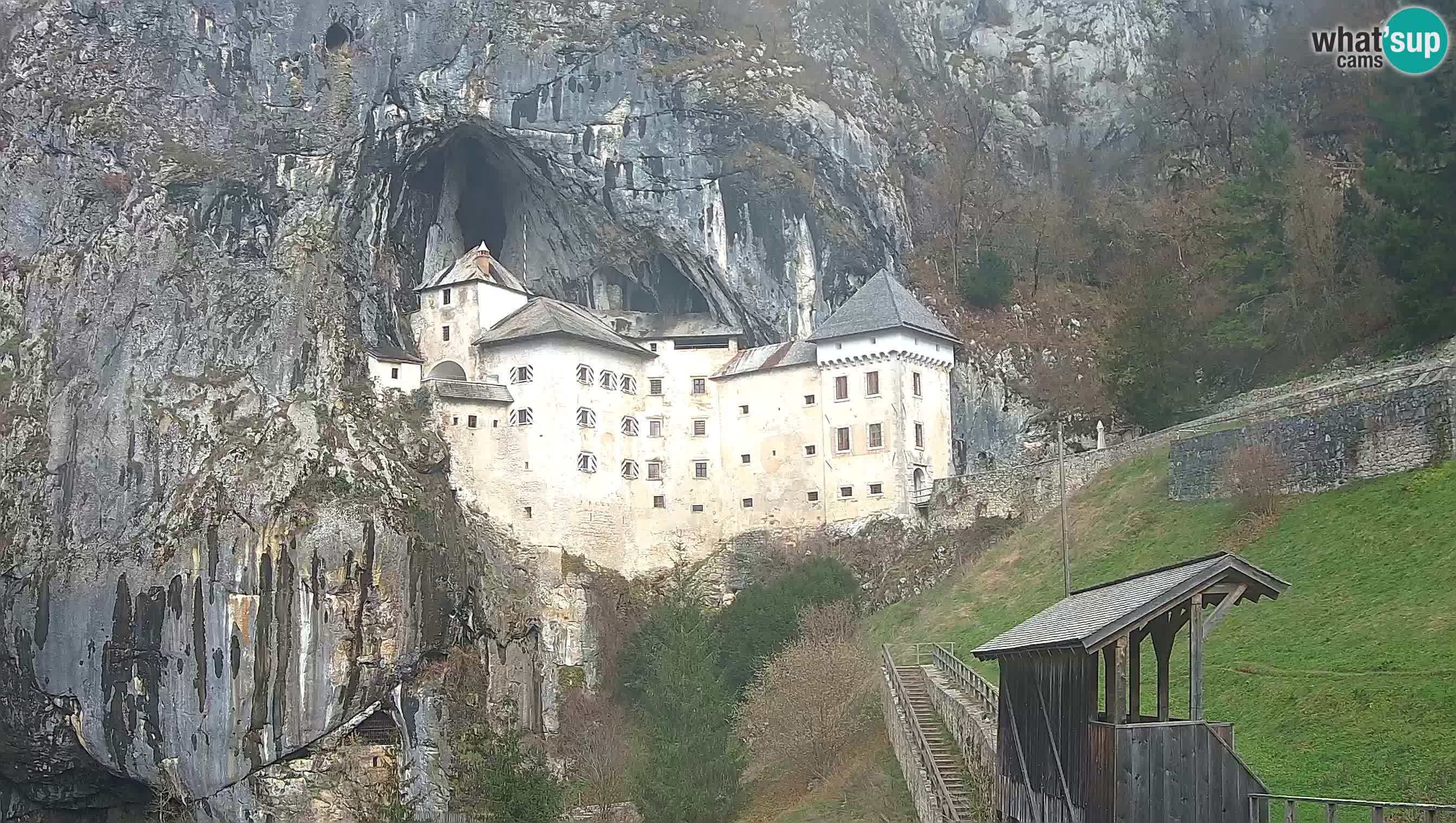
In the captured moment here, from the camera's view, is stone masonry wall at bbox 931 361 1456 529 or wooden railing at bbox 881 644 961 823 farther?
stone masonry wall at bbox 931 361 1456 529

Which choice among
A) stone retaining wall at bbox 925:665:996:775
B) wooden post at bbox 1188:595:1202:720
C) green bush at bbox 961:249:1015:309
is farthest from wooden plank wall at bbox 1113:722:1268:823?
green bush at bbox 961:249:1015:309

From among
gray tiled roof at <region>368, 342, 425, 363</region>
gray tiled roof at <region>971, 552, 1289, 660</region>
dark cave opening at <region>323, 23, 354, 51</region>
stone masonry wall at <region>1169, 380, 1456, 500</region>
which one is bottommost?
gray tiled roof at <region>971, 552, 1289, 660</region>

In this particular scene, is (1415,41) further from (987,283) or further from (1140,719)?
(1140,719)

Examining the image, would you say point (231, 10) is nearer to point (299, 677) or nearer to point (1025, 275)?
point (299, 677)

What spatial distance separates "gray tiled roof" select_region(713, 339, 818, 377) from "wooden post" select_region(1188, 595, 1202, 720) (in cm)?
3822

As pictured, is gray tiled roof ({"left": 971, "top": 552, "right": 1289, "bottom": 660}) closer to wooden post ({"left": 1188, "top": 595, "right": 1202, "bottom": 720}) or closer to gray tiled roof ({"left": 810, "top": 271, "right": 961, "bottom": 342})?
wooden post ({"left": 1188, "top": 595, "right": 1202, "bottom": 720})

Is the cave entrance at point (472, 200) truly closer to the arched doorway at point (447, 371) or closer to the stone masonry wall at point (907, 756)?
the arched doorway at point (447, 371)

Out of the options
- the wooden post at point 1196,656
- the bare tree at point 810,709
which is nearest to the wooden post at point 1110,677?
the wooden post at point 1196,656

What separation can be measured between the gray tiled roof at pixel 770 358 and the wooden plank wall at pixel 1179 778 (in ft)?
126

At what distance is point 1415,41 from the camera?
42875 millimetres

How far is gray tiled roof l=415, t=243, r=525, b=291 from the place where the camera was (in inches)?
2277

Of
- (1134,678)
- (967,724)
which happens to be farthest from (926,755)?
(1134,678)

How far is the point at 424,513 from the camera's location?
169ft

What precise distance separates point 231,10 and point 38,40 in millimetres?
7606
